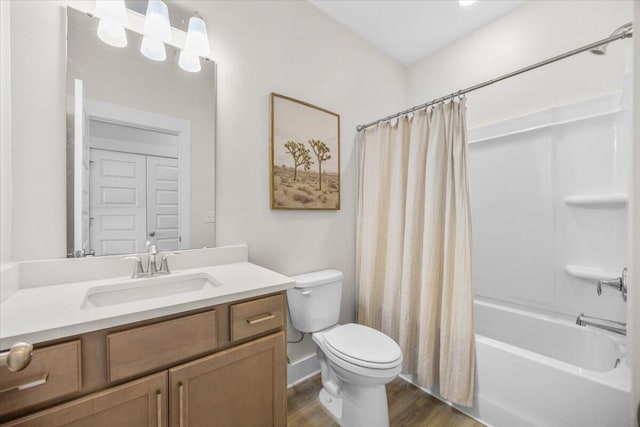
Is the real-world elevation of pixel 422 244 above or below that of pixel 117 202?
below

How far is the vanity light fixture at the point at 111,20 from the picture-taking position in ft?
3.65

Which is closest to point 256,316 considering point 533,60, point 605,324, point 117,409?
point 117,409

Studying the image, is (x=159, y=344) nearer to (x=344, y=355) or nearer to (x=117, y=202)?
(x=117, y=202)

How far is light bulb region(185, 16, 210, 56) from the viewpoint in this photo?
1.33 meters

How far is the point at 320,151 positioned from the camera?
1.92 m

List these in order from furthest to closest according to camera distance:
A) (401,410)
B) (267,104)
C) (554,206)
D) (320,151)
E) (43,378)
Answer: (320,151) < (554,206) < (267,104) < (401,410) < (43,378)

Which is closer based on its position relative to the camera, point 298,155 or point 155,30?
point 155,30

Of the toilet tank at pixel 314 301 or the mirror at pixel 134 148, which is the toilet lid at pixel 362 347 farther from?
the mirror at pixel 134 148

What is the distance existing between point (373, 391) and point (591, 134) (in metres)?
2.03

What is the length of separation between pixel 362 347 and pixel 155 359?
97 centimetres

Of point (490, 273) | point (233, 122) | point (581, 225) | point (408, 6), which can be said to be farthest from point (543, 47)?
point (233, 122)

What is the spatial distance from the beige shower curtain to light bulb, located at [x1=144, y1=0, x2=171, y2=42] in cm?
142

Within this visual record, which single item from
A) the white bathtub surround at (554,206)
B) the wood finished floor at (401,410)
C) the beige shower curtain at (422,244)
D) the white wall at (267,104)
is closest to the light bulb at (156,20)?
the white wall at (267,104)

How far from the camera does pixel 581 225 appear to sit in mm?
1658
